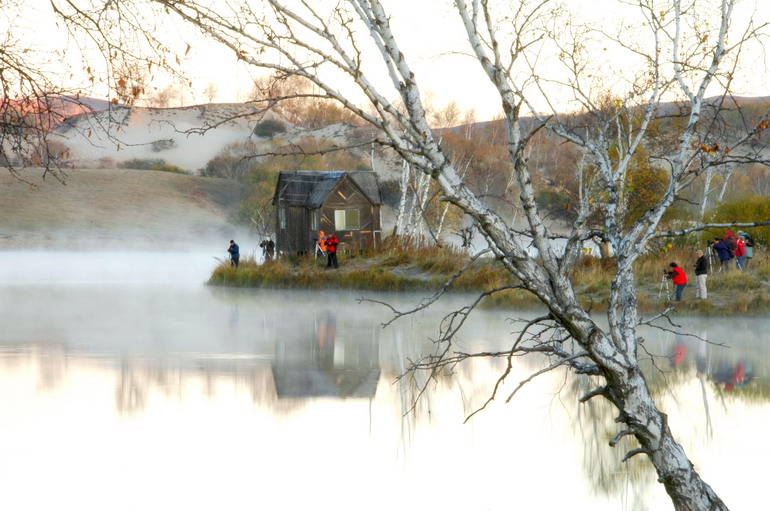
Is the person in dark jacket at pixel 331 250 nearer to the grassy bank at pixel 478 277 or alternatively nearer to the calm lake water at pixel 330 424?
the grassy bank at pixel 478 277

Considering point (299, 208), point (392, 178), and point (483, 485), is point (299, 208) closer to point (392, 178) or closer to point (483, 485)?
point (392, 178)

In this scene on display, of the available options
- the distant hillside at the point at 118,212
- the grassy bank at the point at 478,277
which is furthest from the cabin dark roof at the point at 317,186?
the distant hillside at the point at 118,212

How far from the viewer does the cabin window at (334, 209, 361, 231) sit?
44094mm

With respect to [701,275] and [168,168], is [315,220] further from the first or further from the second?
[168,168]

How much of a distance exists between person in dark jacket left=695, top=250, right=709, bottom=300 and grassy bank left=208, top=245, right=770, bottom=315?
21 centimetres

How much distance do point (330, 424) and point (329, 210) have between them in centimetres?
3124

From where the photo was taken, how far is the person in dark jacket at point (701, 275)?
23.8 m

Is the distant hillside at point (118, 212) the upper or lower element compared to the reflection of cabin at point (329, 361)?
upper

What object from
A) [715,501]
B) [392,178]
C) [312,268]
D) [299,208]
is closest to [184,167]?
[392,178]

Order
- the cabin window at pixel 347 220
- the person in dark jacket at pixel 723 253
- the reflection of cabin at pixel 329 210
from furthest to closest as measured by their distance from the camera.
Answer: the cabin window at pixel 347 220 → the reflection of cabin at pixel 329 210 → the person in dark jacket at pixel 723 253

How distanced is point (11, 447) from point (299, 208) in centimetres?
3393

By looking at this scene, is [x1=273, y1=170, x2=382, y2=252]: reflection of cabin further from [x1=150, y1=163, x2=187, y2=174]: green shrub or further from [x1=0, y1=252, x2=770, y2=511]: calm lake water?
[x1=150, y1=163, x2=187, y2=174]: green shrub

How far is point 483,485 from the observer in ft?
33.9

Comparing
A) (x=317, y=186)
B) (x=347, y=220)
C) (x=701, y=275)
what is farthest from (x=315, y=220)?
(x=701, y=275)
